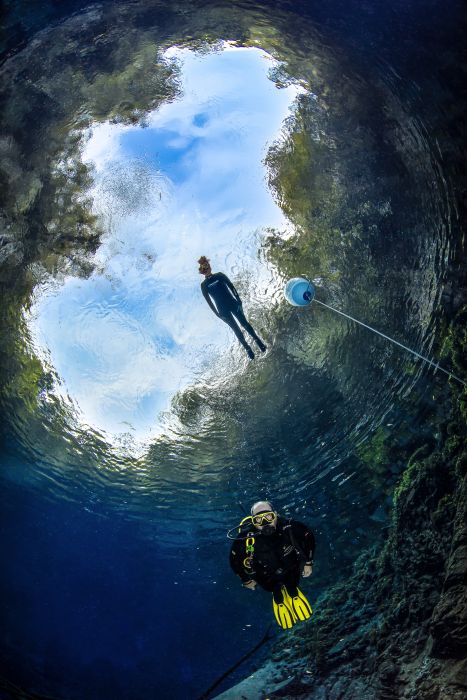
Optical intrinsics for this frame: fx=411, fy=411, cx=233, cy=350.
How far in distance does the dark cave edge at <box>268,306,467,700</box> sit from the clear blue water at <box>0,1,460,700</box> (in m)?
0.36

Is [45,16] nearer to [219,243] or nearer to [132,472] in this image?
[219,243]

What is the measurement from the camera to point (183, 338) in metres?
9.24

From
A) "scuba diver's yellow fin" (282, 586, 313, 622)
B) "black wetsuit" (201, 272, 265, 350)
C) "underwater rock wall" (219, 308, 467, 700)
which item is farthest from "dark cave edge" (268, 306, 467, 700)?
"black wetsuit" (201, 272, 265, 350)

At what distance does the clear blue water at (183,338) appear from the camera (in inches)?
226

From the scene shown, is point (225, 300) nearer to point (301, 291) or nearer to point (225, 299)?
point (225, 299)

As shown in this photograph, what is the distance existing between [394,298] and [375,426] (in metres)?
2.17

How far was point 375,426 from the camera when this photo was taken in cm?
700

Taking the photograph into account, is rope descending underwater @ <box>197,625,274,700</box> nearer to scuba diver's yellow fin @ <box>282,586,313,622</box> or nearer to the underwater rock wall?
the underwater rock wall

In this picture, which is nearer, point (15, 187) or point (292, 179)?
point (15, 187)

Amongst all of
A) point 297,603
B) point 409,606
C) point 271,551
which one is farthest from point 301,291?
point 409,606

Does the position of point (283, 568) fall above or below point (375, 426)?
below

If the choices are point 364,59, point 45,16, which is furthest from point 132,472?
point 364,59

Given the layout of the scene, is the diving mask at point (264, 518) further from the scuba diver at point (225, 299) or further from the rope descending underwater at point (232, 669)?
the rope descending underwater at point (232, 669)

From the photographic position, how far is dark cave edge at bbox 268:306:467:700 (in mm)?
4703
